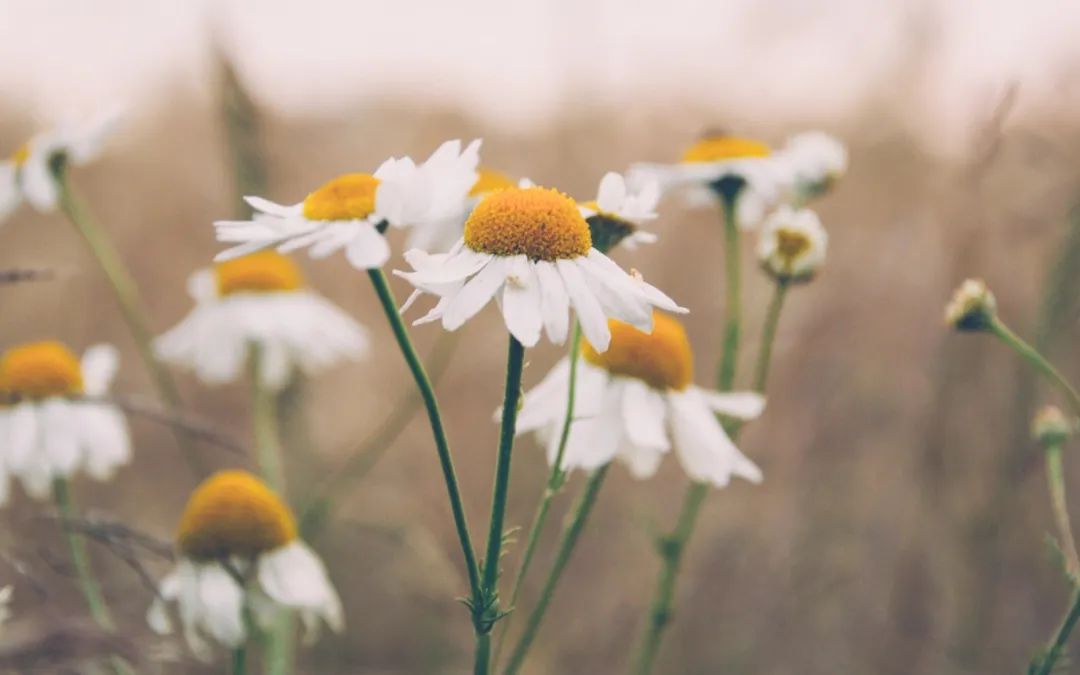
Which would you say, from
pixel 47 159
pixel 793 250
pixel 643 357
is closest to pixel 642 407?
pixel 643 357

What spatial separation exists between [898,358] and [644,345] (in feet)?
7.19

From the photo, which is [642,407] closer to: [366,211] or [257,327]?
[366,211]

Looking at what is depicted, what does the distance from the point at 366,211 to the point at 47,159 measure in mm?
944

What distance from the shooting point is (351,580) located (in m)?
2.83

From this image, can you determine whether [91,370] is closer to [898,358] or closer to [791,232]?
[791,232]

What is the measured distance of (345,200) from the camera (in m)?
0.91

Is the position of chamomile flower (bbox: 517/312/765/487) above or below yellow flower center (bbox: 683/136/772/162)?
below

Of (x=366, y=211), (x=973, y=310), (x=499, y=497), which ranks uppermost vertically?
(x=366, y=211)

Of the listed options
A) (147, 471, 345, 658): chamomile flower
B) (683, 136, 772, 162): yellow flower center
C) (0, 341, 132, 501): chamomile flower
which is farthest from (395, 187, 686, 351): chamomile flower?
(0, 341, 132, 501): chamomile flower

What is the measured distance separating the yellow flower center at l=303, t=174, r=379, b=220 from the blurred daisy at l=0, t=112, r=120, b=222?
0.73 meters

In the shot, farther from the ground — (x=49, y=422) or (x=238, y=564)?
(x=49, y=422)

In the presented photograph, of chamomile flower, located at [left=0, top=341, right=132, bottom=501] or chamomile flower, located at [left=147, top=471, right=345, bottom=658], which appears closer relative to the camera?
chamomile flower, located at [left=147, top=471, right=345, bottom=658]

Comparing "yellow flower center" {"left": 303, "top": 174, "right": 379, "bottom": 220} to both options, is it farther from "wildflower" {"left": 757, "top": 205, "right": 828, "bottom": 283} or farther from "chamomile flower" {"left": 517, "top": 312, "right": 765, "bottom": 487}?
"wildflower" {"left": 757, "top": 205, "right": 828, "bottom": 283}

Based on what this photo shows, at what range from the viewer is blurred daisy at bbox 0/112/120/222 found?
150 cm
